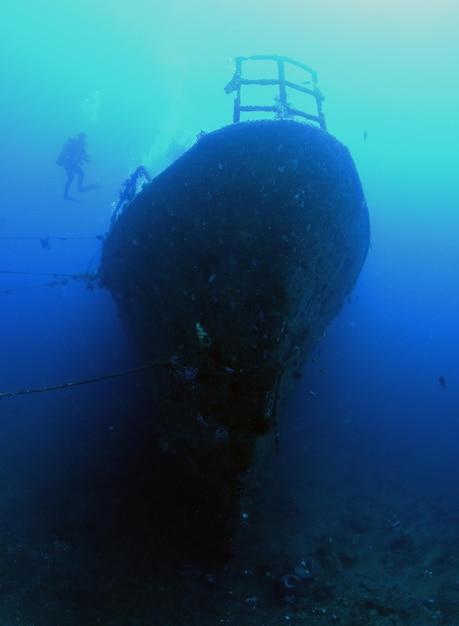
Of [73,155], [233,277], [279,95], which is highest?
[73,155]

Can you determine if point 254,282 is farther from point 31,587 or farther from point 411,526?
point 411,526

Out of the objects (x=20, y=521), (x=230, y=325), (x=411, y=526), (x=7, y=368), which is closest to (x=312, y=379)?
(x=411, y=526)

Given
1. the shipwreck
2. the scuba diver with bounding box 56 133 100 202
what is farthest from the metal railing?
the scuba diver with bounding box 56 133 100 202

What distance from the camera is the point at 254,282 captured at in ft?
15.1

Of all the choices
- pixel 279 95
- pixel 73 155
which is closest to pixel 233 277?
pixel 279 95

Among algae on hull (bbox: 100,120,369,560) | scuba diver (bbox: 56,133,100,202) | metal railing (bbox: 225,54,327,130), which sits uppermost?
scuba diver (bbox: 56,133,100,202)

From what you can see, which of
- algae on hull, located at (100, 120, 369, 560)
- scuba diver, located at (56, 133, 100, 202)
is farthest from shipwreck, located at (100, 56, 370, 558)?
scuba diver, located at (56, 133, 100, 202)

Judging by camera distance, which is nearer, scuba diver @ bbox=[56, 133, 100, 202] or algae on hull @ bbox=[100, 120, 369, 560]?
algae on hull @ bbox=[100, 120, 369, 560]

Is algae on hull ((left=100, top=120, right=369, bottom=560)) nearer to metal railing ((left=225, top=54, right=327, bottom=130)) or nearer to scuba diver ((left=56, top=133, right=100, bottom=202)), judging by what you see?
metal railing ((left=225, top=54, right=327, bottom=130))

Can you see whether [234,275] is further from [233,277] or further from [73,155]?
[73,155]

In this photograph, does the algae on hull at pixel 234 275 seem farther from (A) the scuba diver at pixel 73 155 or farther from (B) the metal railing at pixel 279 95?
(A) the scuba diver at pixel 73 155

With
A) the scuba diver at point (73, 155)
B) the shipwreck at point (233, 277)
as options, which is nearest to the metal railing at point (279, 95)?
the shipwreck at point (233, 277)

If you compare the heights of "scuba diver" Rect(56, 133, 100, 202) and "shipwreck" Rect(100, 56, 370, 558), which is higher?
"scuba diver" Rect(56, 133, 100, 202)

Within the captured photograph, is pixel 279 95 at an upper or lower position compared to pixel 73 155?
lower
